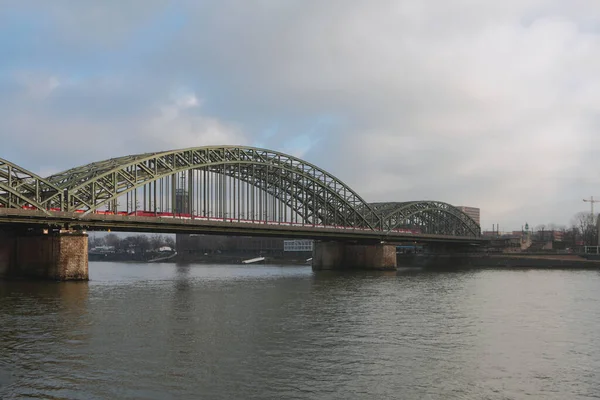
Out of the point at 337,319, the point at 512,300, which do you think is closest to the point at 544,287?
the point at 512,300

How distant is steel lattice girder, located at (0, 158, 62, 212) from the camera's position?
54000 millimetres

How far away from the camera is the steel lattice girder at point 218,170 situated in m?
62.8

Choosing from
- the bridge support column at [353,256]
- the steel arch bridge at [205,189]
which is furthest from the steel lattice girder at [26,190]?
the bridge support column at [353,256]

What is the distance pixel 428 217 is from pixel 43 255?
354 feet

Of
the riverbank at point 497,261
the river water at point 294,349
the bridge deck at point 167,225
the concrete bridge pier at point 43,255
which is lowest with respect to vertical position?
the riverbank at point 497,261

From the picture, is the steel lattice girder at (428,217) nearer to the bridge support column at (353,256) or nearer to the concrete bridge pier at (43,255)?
the bridge support column at (353,256)

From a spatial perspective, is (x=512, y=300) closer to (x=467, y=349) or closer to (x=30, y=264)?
(x=467, y=349)

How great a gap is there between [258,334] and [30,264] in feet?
130

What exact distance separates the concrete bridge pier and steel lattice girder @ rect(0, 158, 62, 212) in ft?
11.4

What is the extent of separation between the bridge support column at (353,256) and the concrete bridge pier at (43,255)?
54.8 m

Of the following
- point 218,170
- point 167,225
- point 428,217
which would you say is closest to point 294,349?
point 167,225

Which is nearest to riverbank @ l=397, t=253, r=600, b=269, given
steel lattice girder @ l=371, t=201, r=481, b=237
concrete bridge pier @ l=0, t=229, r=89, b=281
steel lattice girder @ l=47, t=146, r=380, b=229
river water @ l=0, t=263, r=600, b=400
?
steel lattice girder @ l=371, t=201, r=481, b=237

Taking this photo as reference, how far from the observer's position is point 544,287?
6034 centimetres

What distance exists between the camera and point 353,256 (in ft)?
356
